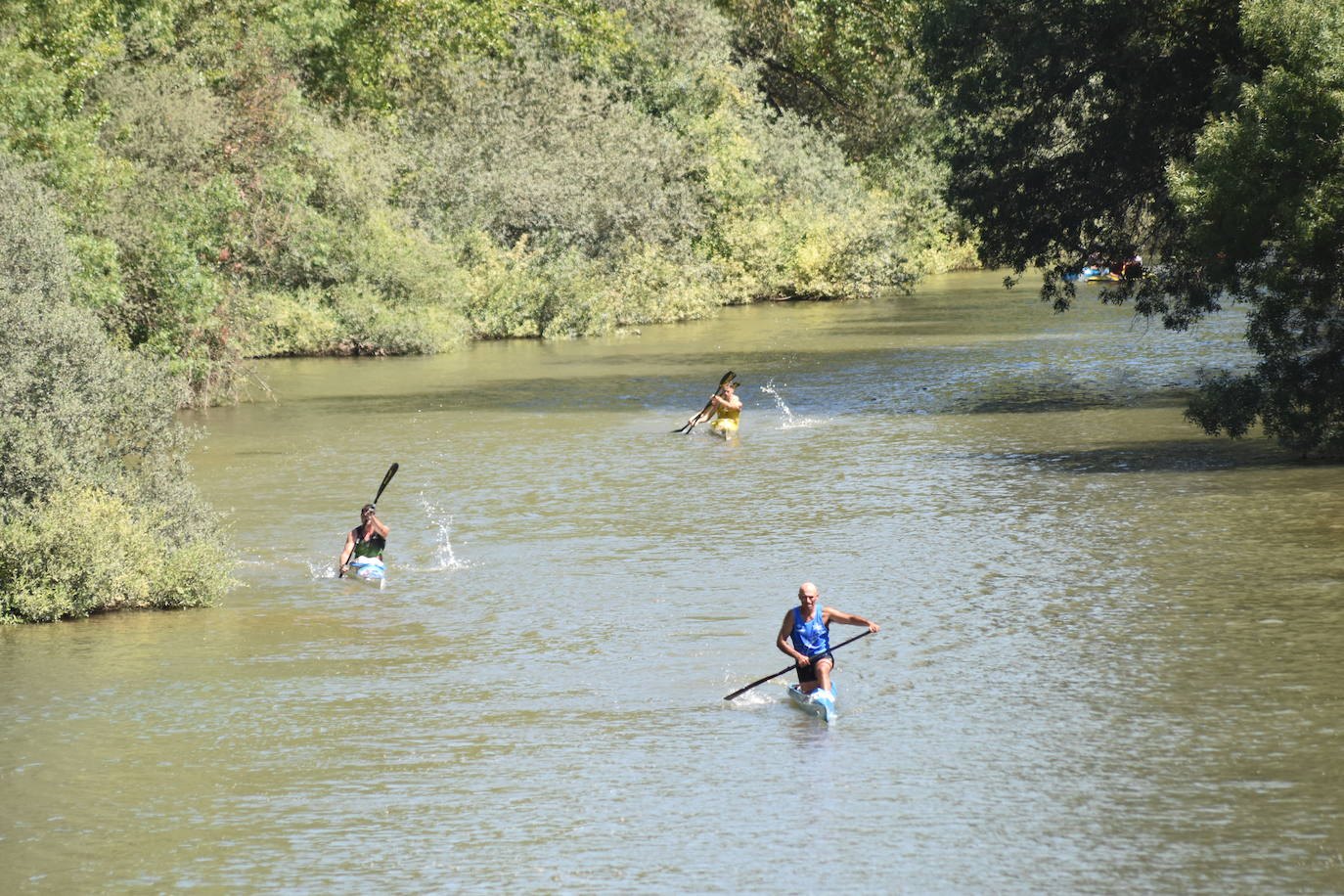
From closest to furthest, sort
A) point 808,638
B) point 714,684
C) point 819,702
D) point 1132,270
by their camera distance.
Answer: point 819,702 → point 808,638 → point 714,684 → point 1132,270

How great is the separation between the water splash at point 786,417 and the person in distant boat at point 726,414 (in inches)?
62.6

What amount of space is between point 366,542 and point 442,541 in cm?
220

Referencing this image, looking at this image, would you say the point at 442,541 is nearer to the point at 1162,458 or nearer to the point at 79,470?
the point at 79,470

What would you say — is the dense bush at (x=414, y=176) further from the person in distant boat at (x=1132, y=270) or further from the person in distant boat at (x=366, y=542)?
the person in distant boat at (x=1132, y=270)

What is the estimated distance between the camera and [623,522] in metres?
23.9

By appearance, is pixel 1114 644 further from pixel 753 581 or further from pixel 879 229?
pixel 879 229

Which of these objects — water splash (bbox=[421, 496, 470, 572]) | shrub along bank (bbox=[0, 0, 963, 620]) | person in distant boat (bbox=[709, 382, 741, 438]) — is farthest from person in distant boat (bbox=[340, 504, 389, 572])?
person in distant boat (bbox=[709, 382, 741, 438])

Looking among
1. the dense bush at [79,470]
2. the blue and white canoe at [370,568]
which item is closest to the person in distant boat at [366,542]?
the blue and white canoe at [370,568]

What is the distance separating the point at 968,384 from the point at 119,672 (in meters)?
25.5

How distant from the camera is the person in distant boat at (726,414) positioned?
31639 mm

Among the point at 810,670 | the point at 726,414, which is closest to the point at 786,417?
the point at 726,414

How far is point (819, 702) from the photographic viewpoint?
48.2ft

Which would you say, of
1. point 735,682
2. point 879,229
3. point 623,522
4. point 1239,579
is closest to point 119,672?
point 735,682

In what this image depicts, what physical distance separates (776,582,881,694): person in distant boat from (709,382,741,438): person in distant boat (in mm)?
16336
